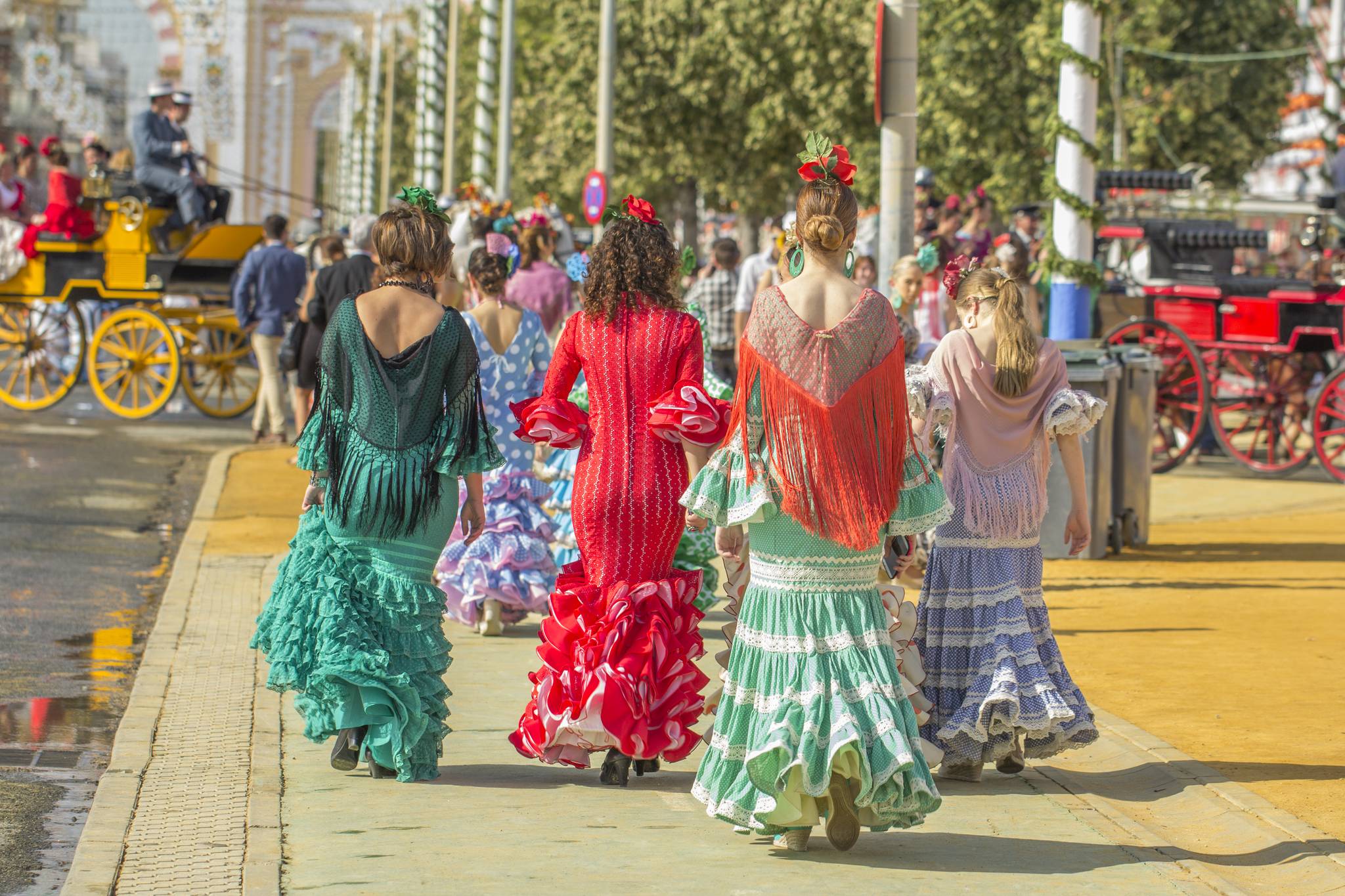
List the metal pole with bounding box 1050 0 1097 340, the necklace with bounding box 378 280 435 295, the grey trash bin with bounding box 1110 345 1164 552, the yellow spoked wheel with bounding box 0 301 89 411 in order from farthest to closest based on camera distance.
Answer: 1. the yellow spoked wheel with bounding box 0 301 89 411
2. the metal pole with bounding box 1050 0 1097 340
3. the grey trash bin with bounding box 1110 345 1164 552
4. the necklace with bounding box 378 280 435 295

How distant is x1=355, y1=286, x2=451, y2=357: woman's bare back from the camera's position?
6309mm

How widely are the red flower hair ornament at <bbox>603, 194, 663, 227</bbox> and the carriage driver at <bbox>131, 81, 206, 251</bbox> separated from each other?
40.1 feet

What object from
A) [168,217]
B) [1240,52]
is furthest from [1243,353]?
[1240,52]

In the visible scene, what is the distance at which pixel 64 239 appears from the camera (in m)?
18.2

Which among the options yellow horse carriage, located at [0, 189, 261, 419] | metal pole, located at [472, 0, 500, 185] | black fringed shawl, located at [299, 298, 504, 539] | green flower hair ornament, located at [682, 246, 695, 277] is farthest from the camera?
metal pole, located at [472, 0, 500, 185]

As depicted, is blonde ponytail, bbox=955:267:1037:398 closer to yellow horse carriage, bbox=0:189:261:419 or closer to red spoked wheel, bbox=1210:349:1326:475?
red spoked wheel, bbox=1210:349:1326:475

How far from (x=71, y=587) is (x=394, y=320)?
4822 mm

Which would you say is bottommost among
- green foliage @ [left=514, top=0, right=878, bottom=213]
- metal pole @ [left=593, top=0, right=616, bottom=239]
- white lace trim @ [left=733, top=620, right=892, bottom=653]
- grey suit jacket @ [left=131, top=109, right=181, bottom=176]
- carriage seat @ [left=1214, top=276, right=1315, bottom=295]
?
white lace trim @ [left=733, top=620, right=892, bottom=653]

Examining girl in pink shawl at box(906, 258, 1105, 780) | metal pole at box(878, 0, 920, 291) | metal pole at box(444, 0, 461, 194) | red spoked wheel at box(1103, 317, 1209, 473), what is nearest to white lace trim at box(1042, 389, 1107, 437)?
girl in pink shawl at box(906, 258, 1105, 780)

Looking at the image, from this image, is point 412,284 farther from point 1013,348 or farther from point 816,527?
point 1013,348

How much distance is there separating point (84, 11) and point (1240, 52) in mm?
70958

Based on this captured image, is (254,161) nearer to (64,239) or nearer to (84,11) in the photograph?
(84,11)

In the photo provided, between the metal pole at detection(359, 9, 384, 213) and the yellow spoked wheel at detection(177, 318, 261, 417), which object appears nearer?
the yellow spoked wheel at detection(177, 318, 261, 417)

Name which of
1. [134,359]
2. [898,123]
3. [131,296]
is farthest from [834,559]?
[134,359]
